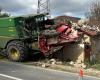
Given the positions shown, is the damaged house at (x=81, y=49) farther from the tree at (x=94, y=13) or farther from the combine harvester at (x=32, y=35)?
the tree at (x=94, y=13)

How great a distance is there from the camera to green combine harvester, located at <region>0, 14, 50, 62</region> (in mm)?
22875

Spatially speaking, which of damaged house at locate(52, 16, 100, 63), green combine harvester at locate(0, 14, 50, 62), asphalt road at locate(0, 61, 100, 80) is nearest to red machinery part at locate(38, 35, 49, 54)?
green combine harvester at locate(0, 14, 50, 62)

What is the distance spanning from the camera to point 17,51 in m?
22.9

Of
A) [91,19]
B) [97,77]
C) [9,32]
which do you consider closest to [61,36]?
[9,32]

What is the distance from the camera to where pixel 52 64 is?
845 inches

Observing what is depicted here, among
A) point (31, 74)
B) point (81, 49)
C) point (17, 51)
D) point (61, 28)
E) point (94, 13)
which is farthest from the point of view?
point (94, 13)

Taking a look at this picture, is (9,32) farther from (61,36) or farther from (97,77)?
(97,77)

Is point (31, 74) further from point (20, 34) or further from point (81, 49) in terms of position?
point (81, 49)

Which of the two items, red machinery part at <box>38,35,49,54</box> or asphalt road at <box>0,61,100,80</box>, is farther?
red machinery part at <box>38,35,49,54</box>

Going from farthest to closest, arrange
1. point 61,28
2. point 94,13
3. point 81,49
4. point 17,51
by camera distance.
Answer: point 94,13 < point 81,49 < point 17,51 < point 61,28

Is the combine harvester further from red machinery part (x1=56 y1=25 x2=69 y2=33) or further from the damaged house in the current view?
the damaged house

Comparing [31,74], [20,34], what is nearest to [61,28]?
[20,34]

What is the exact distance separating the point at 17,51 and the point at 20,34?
107 centimetres

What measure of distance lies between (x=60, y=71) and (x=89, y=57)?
15.2ft
